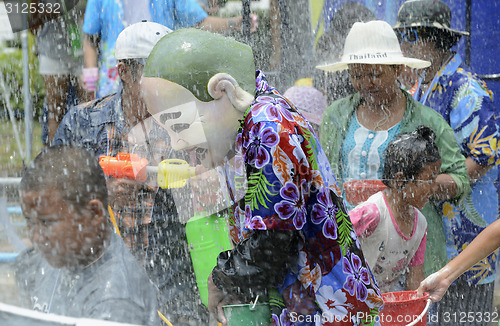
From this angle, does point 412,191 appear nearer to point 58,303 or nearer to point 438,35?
point 438,35

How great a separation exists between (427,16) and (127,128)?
2.28 m

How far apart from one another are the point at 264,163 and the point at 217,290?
577 millimetres

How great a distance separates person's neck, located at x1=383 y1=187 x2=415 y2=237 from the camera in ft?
11.9

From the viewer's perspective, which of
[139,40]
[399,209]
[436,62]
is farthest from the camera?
[436,62]

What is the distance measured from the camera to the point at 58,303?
7.52 feet

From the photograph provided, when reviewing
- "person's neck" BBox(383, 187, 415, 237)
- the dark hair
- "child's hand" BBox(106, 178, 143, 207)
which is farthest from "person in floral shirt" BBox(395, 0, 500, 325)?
"child's hand" BBox(106, 178, 143, 207)

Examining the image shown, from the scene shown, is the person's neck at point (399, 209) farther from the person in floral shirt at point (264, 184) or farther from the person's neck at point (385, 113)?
the person in floral shirt at point (264, 184)

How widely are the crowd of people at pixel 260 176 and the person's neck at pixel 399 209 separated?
0.01 meters

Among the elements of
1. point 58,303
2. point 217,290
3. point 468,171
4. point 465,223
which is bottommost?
point 465,223

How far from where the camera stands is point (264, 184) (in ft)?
7.52

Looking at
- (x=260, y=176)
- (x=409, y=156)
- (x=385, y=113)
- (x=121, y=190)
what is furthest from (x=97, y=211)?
(x=385, y=113)

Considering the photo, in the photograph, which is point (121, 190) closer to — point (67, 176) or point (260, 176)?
point (67, 176)

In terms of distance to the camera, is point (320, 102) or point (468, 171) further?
point (320, 102)

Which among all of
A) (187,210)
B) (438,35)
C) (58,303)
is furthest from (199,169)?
(438,35)
